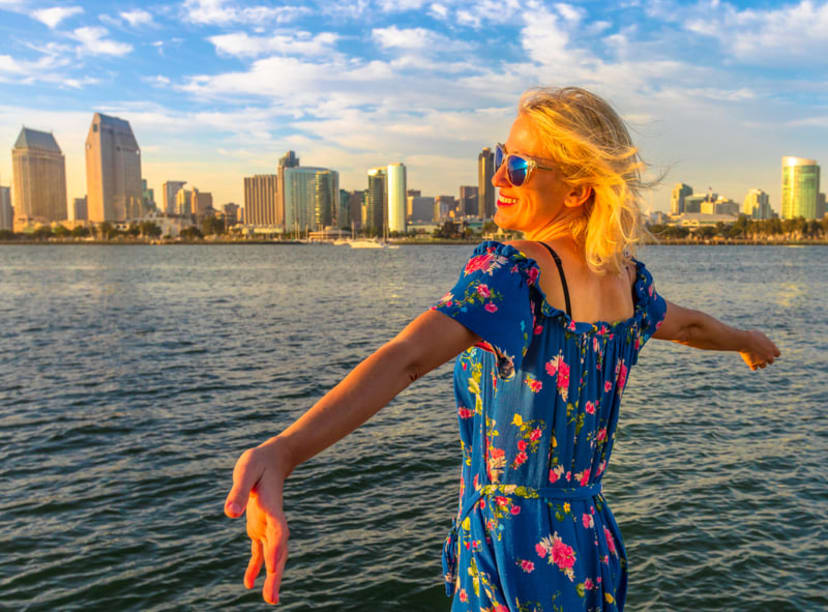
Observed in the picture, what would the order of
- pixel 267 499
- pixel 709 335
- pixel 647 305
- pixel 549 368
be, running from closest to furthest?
1. pixel 267 499
2. pixel 549 368
3. pixel 647 305
4. pixel 709 335

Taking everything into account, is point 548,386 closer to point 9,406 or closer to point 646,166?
point 646,166

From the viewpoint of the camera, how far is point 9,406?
49.6ft

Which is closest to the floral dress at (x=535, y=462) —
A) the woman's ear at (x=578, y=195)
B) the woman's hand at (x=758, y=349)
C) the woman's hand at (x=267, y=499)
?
the woman's ear at (x=578, y=195)

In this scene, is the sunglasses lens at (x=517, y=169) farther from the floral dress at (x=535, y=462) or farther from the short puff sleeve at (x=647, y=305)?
the short puff sleeve at (x=647, y=305)

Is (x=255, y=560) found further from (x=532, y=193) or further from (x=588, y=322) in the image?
(x=532, y=193)

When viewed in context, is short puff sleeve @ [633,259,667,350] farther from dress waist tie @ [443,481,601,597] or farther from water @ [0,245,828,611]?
water @ [0,245,828,611]

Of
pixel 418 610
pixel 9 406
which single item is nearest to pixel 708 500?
pixel 418 610

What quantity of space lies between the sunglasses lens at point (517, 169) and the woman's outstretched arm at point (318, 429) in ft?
2.01

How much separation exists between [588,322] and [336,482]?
8.73m

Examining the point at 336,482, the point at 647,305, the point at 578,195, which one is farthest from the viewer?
the point at 336,482

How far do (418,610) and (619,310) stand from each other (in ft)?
18.4

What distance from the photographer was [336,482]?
33.3 ft

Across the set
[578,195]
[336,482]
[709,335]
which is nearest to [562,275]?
[578,195]

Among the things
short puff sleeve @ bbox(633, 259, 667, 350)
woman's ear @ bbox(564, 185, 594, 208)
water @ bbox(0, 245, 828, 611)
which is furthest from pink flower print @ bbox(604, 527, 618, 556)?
water @ bbox(0, 245, 828, 611)
